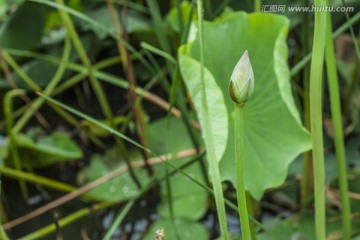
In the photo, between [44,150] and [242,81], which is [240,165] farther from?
[44,150]

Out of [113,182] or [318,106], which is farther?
[113,182]

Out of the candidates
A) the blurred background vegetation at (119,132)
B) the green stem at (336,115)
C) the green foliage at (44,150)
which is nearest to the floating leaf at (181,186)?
the blurred background vegetation at (119,132)

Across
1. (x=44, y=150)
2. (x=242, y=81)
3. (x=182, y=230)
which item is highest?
(x=242, y=81)

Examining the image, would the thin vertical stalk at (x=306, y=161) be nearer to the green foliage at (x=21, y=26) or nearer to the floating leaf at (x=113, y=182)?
the floating leaf at (x=113, y=182)

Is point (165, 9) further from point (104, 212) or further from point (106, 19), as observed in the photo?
point (104, 212)

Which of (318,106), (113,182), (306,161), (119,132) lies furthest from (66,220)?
(318,106)

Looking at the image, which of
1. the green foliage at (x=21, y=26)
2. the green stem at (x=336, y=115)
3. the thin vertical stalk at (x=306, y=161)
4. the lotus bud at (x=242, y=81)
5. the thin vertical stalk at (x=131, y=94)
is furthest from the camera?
the green foliage at (x=21, y=26)

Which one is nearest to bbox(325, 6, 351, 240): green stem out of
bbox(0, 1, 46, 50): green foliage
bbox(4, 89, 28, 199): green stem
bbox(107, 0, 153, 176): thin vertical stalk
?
bbox(107, 0, 153, 176): thin vertical stalk
